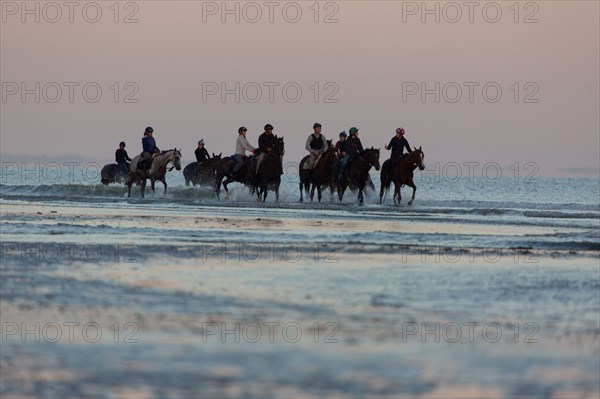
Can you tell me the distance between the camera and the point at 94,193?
4341cm

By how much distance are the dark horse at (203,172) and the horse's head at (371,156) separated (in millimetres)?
8477

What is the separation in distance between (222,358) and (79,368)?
2.22 ft

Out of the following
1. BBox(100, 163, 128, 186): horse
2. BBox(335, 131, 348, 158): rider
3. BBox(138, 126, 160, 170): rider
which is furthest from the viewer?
BBox(100, 163, 128, 186): horse

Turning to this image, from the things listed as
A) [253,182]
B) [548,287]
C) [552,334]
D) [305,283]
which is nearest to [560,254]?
[548,287]

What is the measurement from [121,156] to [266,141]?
8.26 metres

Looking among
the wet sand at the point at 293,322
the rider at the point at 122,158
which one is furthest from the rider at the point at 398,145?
the wet sand at the point at 293,322

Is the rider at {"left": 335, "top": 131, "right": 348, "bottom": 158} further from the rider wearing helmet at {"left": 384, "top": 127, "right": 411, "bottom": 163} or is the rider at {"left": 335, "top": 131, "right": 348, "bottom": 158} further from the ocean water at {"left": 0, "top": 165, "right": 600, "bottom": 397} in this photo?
the ocean water at {"left": 0, "top": 165, "right": 600, "bottom": 397}

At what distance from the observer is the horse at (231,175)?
3462 centimetres

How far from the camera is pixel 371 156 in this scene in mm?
31500

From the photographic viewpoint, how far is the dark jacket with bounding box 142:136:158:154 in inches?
1427
